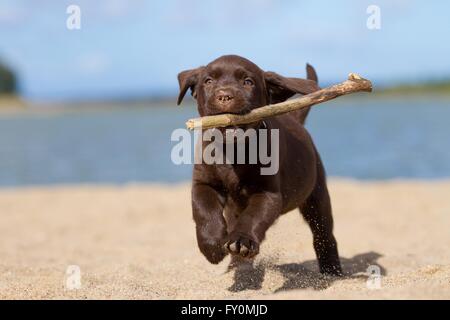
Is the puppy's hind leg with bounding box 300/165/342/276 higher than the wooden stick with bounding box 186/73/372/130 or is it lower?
lower

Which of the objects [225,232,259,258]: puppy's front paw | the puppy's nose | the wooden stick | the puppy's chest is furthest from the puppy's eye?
[225,232,259,258]: puppy's front paw

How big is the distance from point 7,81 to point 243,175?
3824 inches

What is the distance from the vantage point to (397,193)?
42.6ft

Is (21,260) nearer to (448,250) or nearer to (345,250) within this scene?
(345,250)

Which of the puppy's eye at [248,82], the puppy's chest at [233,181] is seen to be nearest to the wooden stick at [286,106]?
the puppy's eye at [248,82]

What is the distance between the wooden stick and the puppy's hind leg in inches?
50.9

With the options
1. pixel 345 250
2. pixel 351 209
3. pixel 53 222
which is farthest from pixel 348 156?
pixel 345 250

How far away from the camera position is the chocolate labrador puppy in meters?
5.30

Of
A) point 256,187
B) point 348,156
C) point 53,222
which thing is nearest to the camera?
point 256,187

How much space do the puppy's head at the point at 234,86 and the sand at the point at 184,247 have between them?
4.36ft

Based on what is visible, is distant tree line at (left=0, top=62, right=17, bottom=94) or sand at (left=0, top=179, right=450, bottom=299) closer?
sand at (left=0, top=179, right=450, bottom=299)

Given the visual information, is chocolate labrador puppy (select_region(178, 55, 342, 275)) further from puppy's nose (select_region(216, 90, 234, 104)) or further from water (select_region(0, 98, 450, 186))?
water (select_region(0, 98, 450, 186))
